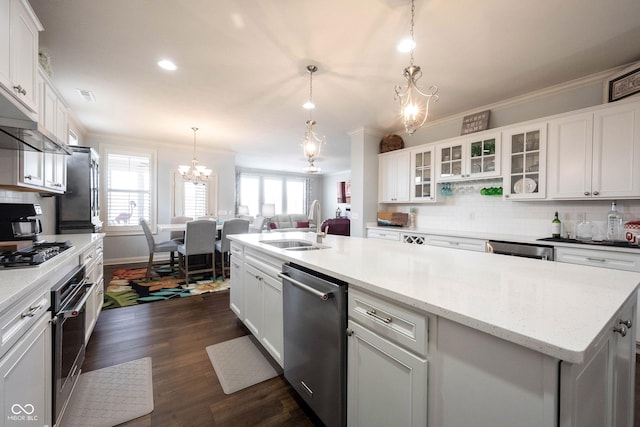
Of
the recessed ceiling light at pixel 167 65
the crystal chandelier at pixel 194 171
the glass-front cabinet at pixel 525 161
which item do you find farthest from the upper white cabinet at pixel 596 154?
the crystal chandelier at pixel 194 171

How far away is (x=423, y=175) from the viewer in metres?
4.05

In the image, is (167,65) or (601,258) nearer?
(601,258)

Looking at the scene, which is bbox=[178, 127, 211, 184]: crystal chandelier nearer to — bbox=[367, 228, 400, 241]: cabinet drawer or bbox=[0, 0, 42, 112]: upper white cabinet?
bbox=[0, 0, 42, 112]: upper white cabinet

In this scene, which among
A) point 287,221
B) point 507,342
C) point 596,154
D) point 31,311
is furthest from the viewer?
point 287,221

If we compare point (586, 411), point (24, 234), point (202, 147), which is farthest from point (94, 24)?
point (202, 147)

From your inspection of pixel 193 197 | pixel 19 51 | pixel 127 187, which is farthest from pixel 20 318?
pixel 193 197

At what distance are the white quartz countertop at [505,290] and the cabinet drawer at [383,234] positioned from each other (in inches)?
94.0

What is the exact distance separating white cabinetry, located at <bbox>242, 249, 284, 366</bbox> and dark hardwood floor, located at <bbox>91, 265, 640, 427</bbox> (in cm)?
26

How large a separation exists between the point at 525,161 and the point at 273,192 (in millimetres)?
7735

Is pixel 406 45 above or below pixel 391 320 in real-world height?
above

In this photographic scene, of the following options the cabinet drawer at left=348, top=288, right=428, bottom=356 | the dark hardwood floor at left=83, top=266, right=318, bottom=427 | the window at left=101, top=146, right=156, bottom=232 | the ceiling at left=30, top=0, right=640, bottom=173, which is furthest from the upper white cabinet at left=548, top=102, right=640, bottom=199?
the window at left=101, top=146, right=156, bottom=232

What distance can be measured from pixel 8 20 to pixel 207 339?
96.7 inches

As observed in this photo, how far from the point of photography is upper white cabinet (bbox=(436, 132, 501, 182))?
3.28 meters

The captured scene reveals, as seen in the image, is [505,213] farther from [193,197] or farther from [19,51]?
[193,197]
